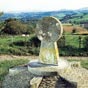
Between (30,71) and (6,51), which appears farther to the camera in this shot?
(6,51)

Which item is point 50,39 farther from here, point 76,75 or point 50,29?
point 76,75

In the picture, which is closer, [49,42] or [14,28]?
[49,42]

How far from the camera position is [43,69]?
14.4 metres

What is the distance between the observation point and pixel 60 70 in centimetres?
1439

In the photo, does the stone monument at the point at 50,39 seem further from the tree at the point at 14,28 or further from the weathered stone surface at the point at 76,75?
the tree at the point at 14,28

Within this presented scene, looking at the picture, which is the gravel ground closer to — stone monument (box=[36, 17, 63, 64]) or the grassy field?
stone monument (box=[36, 17, 63, 64])

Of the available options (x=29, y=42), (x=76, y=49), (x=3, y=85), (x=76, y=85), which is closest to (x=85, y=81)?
(x=76, y=85)

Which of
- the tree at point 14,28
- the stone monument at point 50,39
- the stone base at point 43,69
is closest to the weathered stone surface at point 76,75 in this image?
the stone base at point 43,69

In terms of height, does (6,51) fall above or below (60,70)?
below

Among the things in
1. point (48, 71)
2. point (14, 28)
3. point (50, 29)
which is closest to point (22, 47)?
point (14, 28)

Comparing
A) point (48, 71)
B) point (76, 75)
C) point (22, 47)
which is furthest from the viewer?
point (22, 47)

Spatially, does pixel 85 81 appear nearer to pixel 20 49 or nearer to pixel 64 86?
pixel 64 86

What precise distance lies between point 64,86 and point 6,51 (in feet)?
44.5

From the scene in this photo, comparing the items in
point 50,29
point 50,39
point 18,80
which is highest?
point 50,29
